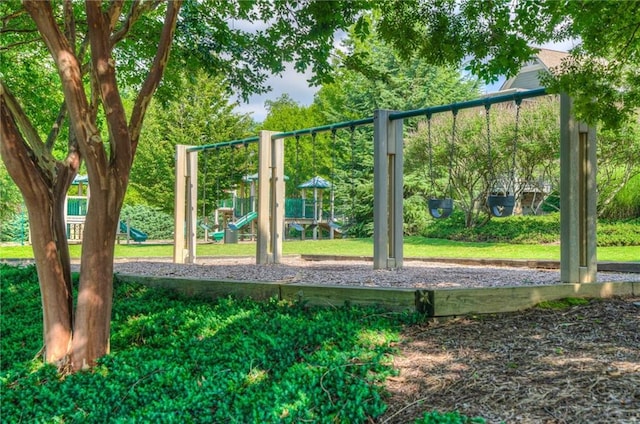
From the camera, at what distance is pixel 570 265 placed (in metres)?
5.23

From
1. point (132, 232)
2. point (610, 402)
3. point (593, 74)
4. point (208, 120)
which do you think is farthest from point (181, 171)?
point (208, 120)

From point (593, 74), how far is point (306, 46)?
2.83 m

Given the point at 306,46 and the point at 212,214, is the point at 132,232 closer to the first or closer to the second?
→ the point at 212,214

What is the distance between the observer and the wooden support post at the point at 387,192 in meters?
7.48

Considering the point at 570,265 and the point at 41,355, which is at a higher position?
the point at 570,265

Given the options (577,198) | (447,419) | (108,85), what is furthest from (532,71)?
(447,419)

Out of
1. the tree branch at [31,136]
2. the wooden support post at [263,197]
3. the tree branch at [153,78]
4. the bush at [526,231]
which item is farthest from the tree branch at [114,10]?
the bush at [526,231]

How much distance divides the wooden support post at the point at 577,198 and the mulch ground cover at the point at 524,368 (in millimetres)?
768

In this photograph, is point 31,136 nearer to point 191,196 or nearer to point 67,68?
point 67,68

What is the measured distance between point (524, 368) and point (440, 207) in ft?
13.0

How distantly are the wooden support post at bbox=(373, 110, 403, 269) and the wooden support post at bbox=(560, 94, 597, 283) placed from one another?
260 centimetres

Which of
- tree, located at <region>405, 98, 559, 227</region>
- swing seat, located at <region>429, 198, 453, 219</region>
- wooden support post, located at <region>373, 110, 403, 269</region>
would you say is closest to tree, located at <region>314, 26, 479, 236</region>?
tree, located at <region>405, 98, 559, 227</region>

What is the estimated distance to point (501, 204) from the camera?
643cm

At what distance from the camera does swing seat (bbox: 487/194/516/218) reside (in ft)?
21.1
